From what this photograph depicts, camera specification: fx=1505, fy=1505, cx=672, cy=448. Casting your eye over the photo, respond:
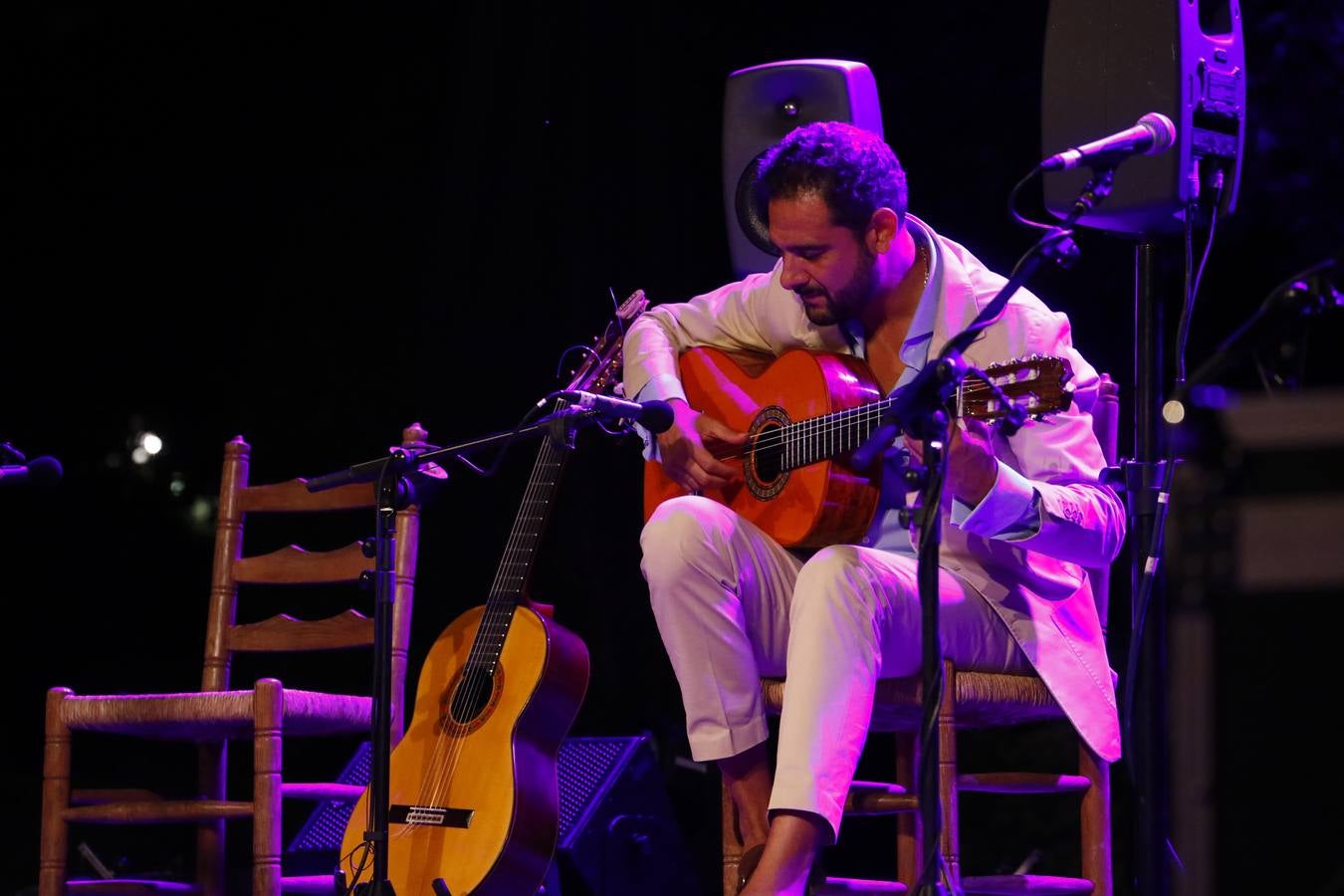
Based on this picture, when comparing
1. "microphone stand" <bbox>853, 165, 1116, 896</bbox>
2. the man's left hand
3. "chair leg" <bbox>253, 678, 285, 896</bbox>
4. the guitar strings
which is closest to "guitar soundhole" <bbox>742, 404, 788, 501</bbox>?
the guitar strings

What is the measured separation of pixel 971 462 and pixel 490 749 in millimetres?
1019

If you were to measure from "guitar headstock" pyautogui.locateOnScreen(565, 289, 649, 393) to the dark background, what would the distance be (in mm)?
796

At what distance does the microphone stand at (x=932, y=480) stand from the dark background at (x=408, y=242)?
6.39 feet

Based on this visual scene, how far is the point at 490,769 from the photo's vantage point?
2576mm

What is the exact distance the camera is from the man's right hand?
8.61 feet

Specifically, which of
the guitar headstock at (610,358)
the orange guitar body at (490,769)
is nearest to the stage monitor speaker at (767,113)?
the guitar headstock at (610,358)

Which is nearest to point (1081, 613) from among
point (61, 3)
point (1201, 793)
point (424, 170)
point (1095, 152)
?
point (1095, 152)

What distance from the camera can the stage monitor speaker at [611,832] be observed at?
9.74 ft

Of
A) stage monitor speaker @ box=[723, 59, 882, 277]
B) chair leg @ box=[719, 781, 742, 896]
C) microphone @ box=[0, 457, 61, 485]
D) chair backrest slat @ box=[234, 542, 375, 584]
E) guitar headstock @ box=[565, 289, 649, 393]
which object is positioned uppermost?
stage monitor speaker @ box=[723, 59, 882, 277]

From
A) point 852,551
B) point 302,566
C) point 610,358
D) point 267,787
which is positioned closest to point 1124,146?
point 852,551

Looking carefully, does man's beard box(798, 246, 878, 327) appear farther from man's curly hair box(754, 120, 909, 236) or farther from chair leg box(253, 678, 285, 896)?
chair leg box(253, 678, 285, 896)

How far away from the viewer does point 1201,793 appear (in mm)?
1203

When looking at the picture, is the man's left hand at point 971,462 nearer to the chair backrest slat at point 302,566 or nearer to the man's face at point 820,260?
the man's face at point 820,260

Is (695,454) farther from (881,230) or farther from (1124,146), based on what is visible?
(1124,146)
